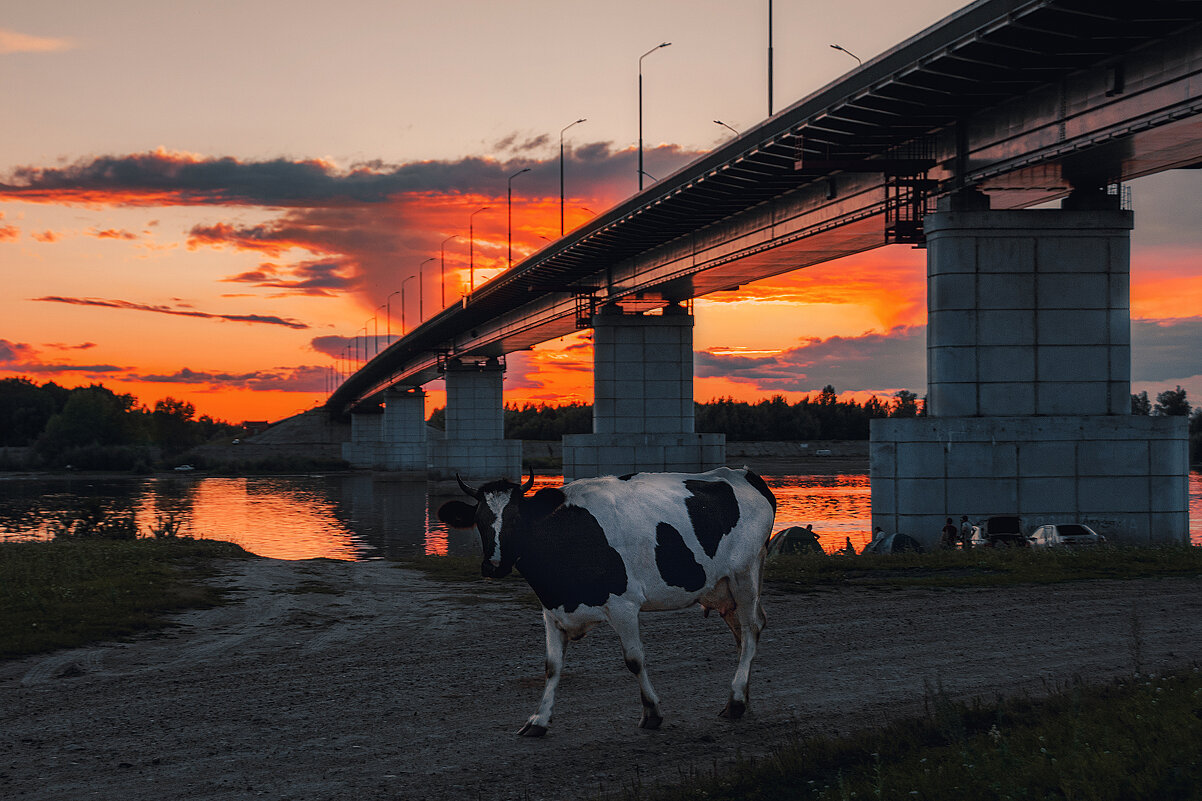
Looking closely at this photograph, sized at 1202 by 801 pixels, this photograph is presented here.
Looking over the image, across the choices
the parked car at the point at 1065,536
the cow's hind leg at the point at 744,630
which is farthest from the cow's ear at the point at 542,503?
the parked car at the point at 1065,536

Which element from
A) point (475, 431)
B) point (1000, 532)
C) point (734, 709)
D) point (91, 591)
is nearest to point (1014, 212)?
point (1000, 532)

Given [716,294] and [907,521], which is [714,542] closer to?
[907,521]

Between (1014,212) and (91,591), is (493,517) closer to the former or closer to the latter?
(91,591)

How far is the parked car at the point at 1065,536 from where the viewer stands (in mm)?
27141

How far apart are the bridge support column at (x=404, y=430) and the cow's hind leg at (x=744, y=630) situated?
429ft

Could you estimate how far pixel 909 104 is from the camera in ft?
93.4

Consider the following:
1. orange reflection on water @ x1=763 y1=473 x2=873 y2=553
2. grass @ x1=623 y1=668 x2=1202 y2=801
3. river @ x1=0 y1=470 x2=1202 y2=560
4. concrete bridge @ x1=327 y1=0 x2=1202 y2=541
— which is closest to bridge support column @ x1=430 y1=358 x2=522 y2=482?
river @ x1=0 y1=470 x2=1202 y2=560

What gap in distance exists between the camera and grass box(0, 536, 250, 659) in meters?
15.3

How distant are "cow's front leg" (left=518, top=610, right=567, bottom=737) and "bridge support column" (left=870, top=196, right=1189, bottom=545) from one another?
20.6 meters

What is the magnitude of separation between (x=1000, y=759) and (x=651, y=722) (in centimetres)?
328

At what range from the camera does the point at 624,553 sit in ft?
33.0

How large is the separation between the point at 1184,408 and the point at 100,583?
21124 cm

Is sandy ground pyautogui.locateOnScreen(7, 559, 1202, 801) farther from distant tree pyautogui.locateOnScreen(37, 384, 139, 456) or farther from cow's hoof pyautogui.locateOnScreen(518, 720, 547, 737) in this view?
distant tree pyautogui.locateOnScreen(37, 384, 139, 456)

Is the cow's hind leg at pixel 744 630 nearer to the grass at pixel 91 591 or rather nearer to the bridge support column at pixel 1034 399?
the grass at pixel 91 591
